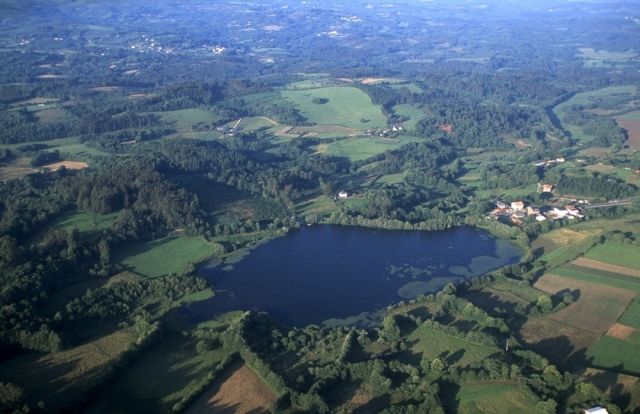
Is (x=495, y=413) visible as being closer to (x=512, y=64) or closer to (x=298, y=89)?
(x=298, y=89)

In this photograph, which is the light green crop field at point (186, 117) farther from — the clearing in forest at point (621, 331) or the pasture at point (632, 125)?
the clearing in forest at point (621, 331)

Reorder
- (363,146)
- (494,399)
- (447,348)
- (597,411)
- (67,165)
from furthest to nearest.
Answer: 1. (363,146)
2. (67,165)
3. (447,348)
4. (494,399)
5. (597,411)

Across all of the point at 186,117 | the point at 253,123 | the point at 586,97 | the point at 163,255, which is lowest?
the point at 163,255

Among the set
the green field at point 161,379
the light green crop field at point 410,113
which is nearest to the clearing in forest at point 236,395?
the green field at point 161,379

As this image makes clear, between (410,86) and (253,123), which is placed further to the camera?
(410,86)

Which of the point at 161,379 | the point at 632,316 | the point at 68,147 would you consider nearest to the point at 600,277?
the point at 632,316

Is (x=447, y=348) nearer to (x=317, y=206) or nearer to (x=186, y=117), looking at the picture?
(x=317, y=206)

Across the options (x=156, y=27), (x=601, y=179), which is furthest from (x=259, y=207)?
(x=156, y=27)
